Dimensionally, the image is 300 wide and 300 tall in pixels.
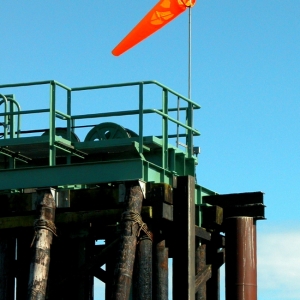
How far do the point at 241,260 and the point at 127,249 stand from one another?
3.43 metres

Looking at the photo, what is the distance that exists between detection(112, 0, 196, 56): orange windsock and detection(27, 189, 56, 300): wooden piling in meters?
5.36

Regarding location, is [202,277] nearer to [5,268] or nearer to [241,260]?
[241,260]

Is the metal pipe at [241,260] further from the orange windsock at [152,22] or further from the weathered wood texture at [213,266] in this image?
the orange windsock at [152,22]

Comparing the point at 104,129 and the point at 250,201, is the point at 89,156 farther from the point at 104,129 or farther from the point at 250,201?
the point at 250,201

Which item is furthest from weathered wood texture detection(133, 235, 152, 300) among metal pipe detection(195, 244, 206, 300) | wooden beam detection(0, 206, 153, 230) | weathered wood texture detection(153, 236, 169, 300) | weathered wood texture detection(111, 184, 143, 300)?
metal pipe detection(195, 244, 206, 300)

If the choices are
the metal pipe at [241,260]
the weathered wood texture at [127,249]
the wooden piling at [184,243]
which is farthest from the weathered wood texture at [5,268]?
the metal pipe at [241,260]

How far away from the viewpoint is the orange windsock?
2701cm

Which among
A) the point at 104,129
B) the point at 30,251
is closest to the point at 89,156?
the point at 104,129

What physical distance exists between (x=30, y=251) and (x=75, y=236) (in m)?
0.93

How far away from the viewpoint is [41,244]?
22719mm

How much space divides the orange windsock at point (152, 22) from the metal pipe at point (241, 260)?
4.74 metres

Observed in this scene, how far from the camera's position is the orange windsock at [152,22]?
88.6ft

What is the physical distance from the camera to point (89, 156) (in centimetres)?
2458

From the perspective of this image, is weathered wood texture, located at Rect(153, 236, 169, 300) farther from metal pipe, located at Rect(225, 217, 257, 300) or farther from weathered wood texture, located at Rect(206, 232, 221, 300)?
weathered wood texture, located at Rect(206, 232, 221, 300)
